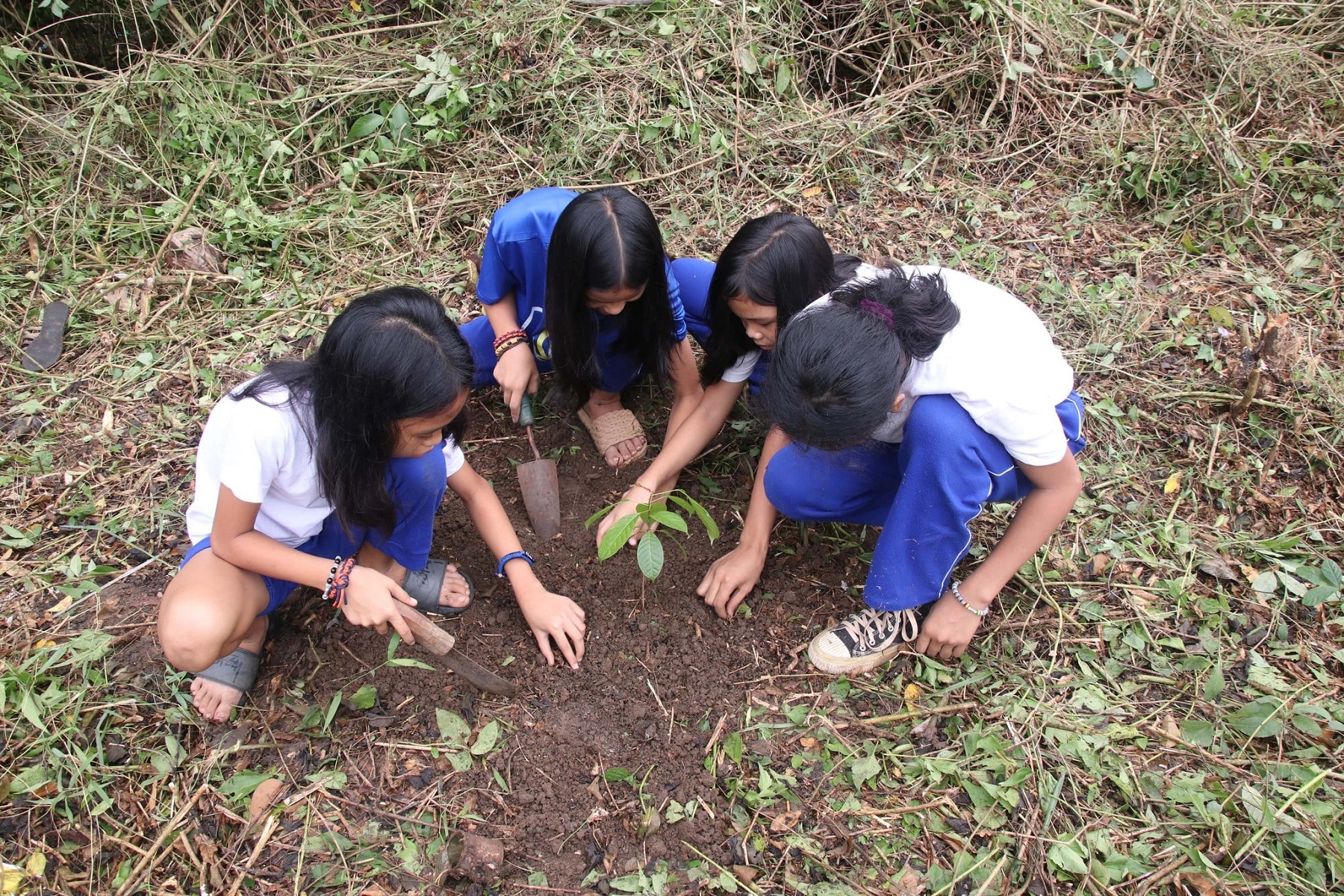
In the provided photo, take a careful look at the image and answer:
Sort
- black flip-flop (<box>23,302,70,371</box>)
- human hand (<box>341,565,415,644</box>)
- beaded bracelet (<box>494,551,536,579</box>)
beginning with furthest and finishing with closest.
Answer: black flip-flop (<box>23,302,70,371</box>) < beaded bracelet (<box>494,551,536,579</box>) < human hand (<box>341,565,415,644</box>)

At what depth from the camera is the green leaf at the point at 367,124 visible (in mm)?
3014

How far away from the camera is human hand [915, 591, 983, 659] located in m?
1.75

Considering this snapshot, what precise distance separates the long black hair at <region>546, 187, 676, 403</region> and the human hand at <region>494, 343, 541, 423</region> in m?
0.09

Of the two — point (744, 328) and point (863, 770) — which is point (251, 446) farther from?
point (863, 770)

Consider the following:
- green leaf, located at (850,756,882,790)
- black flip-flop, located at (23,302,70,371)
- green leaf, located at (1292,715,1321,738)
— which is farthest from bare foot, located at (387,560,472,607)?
green leaf, located at (1292,715,1321,738)

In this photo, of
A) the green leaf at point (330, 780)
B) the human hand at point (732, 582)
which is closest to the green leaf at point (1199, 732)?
the human hand at point (732, 582)

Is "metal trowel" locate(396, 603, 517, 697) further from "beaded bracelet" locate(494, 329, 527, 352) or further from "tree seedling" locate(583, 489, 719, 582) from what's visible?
"beaded bracelet" locate(494, 329, 527, 352)

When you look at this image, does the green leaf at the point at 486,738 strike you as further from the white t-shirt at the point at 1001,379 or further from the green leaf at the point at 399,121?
the green leaf at the point at 399,121

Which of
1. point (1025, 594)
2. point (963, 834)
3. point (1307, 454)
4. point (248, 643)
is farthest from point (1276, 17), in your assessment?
point (248, 643)

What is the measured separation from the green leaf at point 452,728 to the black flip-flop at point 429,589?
255 millimetres

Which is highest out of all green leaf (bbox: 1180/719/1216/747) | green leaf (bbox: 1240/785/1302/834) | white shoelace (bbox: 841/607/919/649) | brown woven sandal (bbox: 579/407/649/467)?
brown woven sandal (bbox: 579/407/649/467)

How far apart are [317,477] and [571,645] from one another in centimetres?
63

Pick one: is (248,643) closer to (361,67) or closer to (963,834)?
(963,834)

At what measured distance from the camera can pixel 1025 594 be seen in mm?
1913
